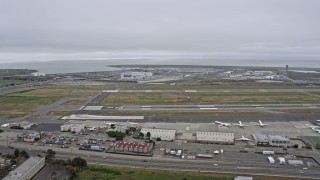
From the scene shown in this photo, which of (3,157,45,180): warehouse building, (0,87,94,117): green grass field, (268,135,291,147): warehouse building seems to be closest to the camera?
(3,157,45,180): warehouse building

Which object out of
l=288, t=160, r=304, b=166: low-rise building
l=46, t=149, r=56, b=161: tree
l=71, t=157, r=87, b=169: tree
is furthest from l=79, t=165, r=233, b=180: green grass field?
l=288, t=160, r=304, b=166: low-rise building

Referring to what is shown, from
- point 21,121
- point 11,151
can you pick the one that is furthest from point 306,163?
point 21,121

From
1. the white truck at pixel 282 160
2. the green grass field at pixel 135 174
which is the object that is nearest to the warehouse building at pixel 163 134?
the green grass field at pixel 135 174

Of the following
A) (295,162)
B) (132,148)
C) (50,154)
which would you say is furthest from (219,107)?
(50,154)

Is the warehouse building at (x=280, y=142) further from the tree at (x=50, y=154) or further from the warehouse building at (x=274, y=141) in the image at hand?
the tree at (x=50, y=154)

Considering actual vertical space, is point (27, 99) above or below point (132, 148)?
above

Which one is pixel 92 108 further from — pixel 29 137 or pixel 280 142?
pixel 280 142

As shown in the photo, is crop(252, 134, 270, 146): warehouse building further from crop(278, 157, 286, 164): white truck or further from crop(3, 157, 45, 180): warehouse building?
crop(3, 157, 45, 180): warehouse building
